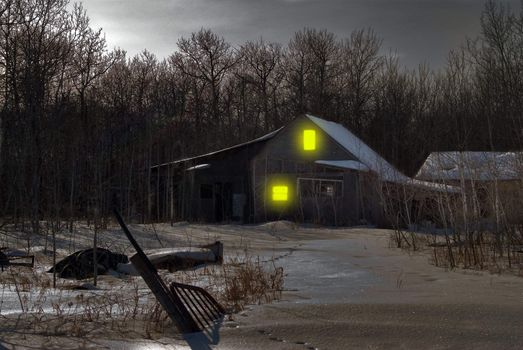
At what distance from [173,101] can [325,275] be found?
42372 mm

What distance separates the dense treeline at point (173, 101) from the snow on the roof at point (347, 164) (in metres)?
3.68

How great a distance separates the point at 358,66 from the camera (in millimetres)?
50875

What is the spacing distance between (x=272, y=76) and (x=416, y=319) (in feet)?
157

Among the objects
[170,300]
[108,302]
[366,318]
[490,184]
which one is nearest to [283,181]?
[490,184]

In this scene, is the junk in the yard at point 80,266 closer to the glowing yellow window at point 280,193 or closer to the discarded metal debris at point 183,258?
the discarded metal debris at point 183,258

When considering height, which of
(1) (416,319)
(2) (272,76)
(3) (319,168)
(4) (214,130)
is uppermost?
(2) (272,76)

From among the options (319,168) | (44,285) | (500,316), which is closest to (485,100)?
(500,316)

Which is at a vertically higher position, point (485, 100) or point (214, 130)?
point (214, 130)

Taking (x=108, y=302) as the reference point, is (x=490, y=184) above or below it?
A: above

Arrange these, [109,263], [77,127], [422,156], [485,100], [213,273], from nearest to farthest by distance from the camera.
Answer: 1. [213,273]
2. [109,263]
3. [485,100]
4. [77,127]
5. [422,156]

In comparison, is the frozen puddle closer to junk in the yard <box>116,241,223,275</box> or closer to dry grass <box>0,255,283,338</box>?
dry grass <box>0,255,283,338</box>

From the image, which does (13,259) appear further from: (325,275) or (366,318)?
(366,318)

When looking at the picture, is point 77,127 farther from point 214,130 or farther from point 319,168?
point 214,130

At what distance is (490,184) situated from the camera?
1237 centimetres
